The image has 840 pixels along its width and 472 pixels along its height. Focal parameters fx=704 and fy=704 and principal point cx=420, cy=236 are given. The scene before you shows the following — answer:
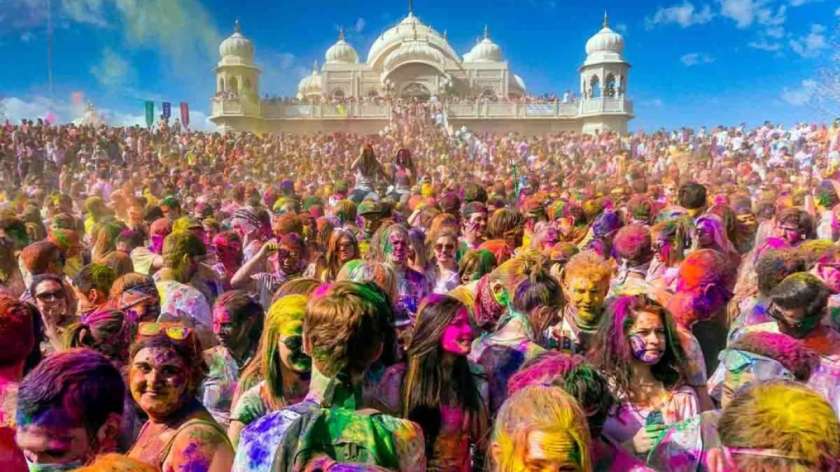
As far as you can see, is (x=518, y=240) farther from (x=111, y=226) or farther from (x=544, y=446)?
(x=544, y=446)

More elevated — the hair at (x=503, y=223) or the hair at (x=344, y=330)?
the hair at (x=503, y=223)

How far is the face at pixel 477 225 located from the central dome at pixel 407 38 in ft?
181

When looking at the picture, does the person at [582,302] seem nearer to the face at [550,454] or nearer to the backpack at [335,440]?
the face at [550,454]

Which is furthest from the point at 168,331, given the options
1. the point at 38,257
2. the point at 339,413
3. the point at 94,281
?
the point at 38,257

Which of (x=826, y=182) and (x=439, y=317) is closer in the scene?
(x=439, y=317)

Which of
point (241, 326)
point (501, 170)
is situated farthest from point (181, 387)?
point (501, 170)

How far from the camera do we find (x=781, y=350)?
3.06m

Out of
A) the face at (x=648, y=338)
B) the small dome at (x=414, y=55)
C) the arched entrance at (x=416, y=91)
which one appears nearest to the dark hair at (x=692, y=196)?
the face at (x=648, y=338)

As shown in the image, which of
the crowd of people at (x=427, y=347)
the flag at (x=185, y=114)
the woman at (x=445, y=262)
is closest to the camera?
the crowd of people at (x=427, y=347)

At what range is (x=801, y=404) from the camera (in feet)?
7.16

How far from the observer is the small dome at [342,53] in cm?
7081

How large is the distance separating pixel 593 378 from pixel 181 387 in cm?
159

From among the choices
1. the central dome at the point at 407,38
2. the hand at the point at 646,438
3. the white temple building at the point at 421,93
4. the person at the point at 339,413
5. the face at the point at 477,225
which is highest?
the central dome at the point at 407,38

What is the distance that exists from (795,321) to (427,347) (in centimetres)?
191
